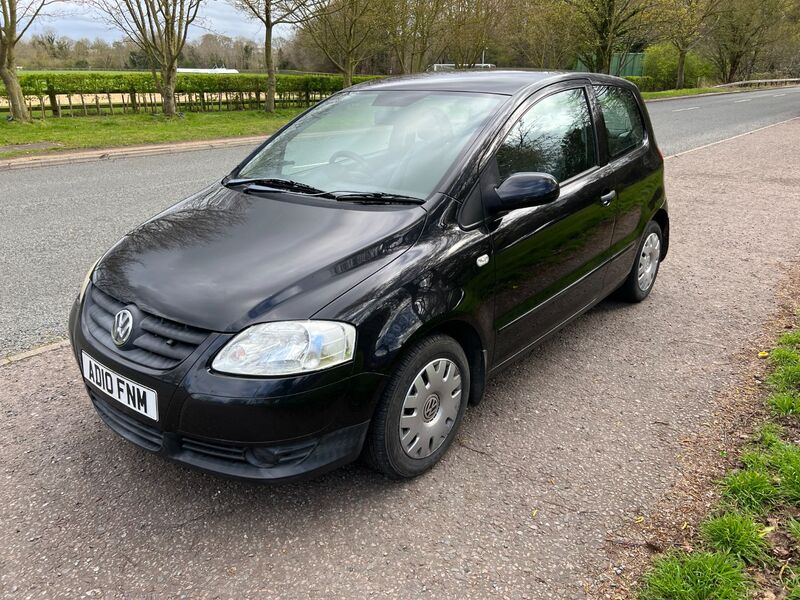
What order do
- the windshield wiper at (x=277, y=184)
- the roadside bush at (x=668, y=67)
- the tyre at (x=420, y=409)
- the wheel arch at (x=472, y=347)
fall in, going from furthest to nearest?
1. the roadside bush at (x=668, y=67)
2. the windshield wiper at (x=277, y=184)
3. the wheel arch at (x=472, y=347)
4. the tyre at (x=420, y=409)

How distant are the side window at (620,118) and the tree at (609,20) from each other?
31.4 meters

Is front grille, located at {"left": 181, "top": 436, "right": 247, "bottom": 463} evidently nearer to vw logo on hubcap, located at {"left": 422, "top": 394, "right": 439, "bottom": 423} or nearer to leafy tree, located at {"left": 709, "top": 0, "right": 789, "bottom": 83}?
vw logo on hubcap, located at {"left": 422, "top": 394, "right": 439, "bottom": 423}

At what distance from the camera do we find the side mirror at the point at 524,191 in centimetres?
285

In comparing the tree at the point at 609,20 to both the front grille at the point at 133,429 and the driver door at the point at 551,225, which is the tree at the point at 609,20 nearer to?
the driver door at the point at 551,225

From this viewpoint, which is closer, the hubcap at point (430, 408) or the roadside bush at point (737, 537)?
the roadside bush at point (737, 537)

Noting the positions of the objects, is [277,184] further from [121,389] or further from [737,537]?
[737,537]

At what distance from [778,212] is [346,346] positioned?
25.4 ft

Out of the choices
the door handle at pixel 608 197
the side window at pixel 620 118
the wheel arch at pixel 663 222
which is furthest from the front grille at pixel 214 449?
the wheel arch at pixel 663 222

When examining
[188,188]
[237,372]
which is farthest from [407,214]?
[188,188]

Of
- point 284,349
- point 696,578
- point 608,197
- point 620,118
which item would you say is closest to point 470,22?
point 620,118

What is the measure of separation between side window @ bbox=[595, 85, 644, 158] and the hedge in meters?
19.9

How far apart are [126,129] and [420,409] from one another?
55.5 ft

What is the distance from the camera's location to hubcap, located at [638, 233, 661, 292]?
4.73m

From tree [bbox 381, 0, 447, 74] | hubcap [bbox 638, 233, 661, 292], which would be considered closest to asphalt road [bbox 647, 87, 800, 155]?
hubcap [bbox 638, 233, 661, 292]
